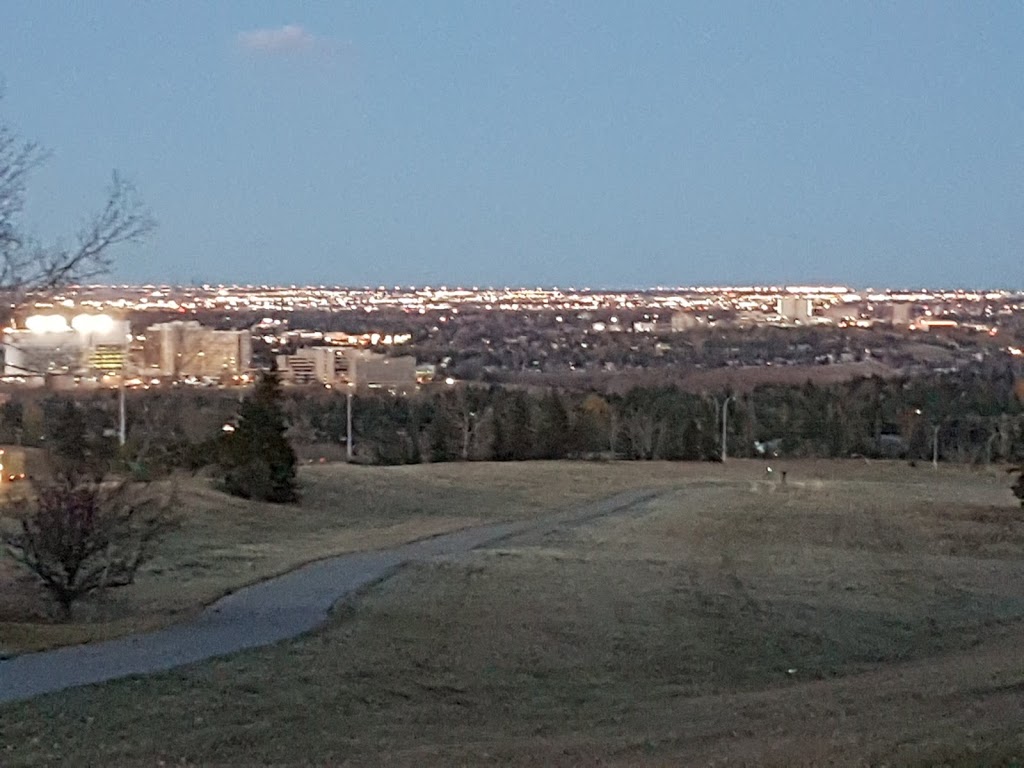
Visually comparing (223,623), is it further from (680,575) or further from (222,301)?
(222,301)

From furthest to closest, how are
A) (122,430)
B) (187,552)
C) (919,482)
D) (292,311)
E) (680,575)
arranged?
1. (292,311)
2. (919,482)
3. (122,430)
4. (187,552)
5. (680,575)

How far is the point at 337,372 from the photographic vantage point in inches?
3191

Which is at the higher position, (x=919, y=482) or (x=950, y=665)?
(x=950, y=665)

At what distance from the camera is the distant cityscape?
22.9 m

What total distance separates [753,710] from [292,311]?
6820cm

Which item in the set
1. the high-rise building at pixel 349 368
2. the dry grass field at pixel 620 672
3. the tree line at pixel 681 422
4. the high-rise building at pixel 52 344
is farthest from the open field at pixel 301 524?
the high-rise building at pixel 349 368

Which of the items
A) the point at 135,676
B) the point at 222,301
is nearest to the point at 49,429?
the point at 222,301

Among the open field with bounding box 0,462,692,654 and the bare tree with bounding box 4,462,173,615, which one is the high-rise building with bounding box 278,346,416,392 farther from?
the bare tree with bounding box 4,462,173,615

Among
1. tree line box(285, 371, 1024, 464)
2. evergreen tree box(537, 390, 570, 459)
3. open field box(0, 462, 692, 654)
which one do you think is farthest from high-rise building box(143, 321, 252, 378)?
evergreen tree box(537, 390, 570, 459)

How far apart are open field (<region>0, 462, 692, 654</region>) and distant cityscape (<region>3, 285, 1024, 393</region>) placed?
3276mm

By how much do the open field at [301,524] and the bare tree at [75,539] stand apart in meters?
0.39

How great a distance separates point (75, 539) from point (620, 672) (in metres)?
7.66

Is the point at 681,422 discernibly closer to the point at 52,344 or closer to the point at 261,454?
the point at 261,454

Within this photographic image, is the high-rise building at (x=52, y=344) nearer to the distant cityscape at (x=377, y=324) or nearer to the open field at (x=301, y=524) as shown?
the distant cityscape at (x=377, y=324)
